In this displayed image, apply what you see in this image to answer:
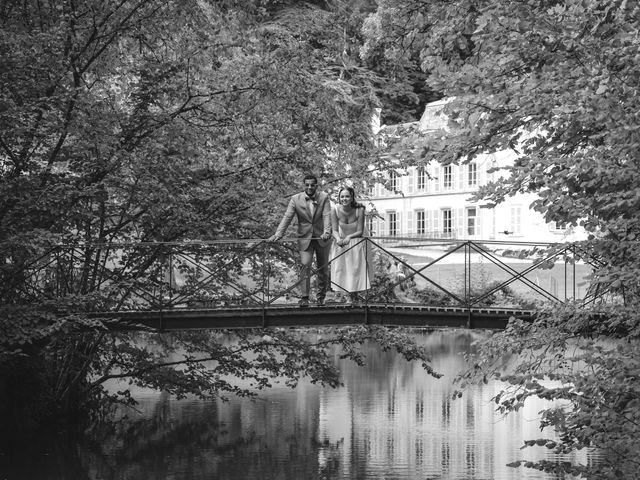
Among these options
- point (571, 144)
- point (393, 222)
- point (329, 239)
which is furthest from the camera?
point (393, 222)

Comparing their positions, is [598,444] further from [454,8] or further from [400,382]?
[400,382]

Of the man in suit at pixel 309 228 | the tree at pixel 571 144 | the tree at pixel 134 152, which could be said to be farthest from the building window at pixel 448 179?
the tree at pixel 571 144

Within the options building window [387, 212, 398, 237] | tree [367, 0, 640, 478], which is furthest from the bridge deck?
building window [387, 212, 398, 237]

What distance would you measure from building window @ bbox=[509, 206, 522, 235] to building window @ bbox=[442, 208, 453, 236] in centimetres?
390

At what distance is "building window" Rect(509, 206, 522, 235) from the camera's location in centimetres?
5075

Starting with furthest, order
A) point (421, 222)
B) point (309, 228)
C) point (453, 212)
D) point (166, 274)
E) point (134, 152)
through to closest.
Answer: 1. point (421, 222)
2. point (453, 212)
3. point (166, 274)
4. point (134, 152)
5. point (309, 228)

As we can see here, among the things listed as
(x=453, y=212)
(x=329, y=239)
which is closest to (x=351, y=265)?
(x=329, y=239)

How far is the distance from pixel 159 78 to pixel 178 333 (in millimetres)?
4610

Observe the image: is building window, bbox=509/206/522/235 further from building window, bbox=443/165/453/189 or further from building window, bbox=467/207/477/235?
building window, bbox=443/165/453/189

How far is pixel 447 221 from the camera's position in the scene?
54.6 metres

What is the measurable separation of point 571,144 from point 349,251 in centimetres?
446

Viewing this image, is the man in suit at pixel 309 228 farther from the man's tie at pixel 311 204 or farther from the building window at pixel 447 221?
the building window at pixel 447 221

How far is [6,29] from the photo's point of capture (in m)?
14.4

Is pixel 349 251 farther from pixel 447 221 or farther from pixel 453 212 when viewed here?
pixel 447 221
